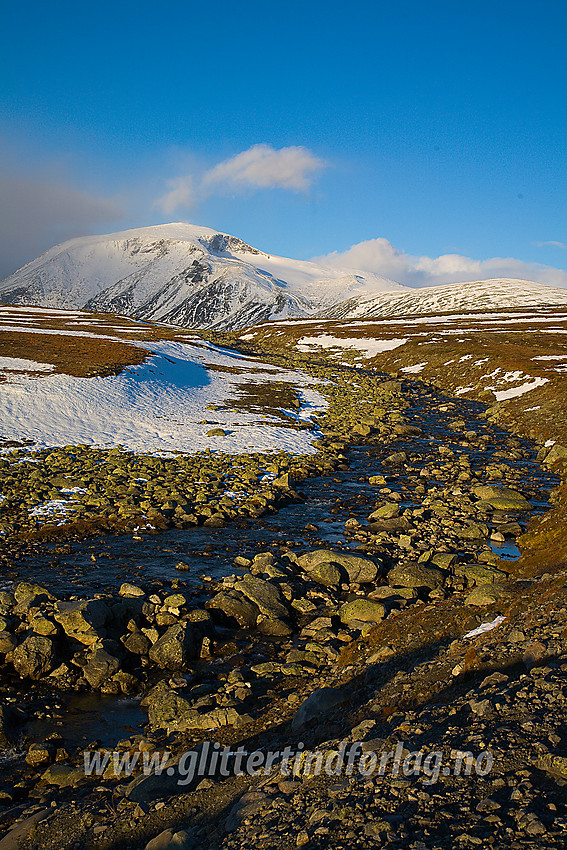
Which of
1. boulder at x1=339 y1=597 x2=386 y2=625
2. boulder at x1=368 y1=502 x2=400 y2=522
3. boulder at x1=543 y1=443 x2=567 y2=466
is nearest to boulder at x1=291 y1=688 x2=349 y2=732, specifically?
boulder at x1=339 y1=597 x2=386 y2=625

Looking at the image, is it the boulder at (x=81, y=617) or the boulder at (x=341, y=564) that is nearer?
the boulder at (x=81, y=617)

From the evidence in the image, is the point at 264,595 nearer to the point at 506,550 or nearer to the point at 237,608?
the point at 237,608

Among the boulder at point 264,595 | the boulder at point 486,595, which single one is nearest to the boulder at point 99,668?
the boulder at point 264,595

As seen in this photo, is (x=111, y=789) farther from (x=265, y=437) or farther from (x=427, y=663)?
(x=265, y=437)

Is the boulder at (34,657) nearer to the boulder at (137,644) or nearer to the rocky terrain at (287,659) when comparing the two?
the rocky terrain at (287,659)

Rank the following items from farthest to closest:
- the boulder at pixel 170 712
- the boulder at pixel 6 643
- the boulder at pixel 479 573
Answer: the boulder at pixel 479 573 → the boulder at pixel 6 643 → the boulder at pixel 170 712

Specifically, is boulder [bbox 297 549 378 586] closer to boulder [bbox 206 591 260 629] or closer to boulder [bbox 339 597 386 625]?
boulder [bbox 339 597 386 625]

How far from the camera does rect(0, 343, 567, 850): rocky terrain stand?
6004mm

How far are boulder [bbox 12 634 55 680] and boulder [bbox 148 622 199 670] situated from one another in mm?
2191

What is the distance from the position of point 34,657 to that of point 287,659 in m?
5.60

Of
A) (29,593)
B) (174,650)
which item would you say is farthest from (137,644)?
(29,593)

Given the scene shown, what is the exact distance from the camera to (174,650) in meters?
12.1

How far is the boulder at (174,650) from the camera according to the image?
12039 mm

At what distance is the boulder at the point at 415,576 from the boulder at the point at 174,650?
6.80 metres
